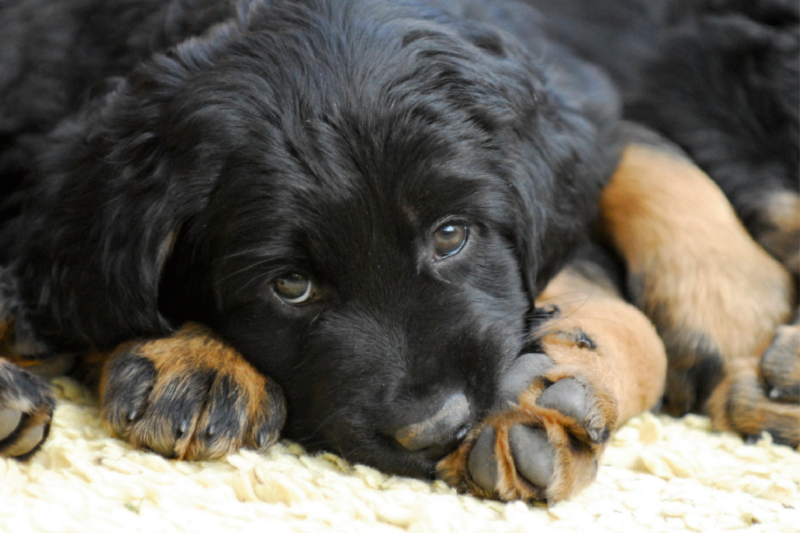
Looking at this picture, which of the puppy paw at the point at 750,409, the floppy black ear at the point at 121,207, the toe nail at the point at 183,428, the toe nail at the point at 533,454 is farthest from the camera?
the puppy paw at the point at 750,409

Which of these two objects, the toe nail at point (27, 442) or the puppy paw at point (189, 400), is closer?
the toe nail at point (27, 442)

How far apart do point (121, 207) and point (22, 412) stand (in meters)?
0.63

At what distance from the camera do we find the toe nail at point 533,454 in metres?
1.98

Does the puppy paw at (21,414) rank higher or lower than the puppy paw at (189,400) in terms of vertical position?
higher

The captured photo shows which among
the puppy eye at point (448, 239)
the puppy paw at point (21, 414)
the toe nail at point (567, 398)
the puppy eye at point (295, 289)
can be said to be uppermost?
the puppy eye at point (448, 239)

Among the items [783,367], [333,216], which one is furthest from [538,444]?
[783,367]

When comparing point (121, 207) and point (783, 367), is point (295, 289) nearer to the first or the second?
point (121, 207)

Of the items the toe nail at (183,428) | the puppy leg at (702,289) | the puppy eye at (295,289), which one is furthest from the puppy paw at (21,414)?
the puppy leg at (702,289)

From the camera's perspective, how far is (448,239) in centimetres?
237

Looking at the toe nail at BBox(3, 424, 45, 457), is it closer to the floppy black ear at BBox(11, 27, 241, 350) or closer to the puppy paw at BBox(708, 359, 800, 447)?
the floppy black ear at BBox(11, 27, 241, 350)

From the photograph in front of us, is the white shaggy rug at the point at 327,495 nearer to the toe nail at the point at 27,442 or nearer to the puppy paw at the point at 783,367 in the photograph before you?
the toe nail at the point at 27,442

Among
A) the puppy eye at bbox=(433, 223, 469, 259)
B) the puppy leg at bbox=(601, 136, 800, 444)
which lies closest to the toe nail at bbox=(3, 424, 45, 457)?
the puppy eye at bbox=(433, 223, 469, 259)

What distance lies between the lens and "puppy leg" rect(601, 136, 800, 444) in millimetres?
2689

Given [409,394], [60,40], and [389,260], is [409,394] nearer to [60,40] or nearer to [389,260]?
[389,260]
